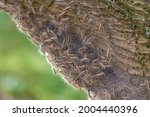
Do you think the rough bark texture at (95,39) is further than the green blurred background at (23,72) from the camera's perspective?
No

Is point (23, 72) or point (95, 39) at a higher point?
point (95, 39)

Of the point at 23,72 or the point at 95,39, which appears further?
the point at 23,72

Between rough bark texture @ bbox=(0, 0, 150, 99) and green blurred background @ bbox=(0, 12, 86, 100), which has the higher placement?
rough bark texture @ bbox=(0, 0, 150, 99)

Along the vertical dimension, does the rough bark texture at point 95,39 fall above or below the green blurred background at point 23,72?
above

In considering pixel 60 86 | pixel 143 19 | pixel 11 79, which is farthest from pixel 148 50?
pixel 11 79

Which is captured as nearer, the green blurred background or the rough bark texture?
the rough bark texture
